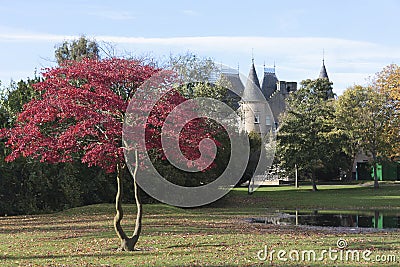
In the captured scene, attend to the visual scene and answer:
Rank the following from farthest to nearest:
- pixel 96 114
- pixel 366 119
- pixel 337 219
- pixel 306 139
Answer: pixel 366 119 < pixel 306 139 < pixel 337 219 < pixel 96 114

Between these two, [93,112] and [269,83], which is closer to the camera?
[93,112]

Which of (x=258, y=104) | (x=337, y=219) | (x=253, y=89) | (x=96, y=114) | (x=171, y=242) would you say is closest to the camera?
(x=96, y=114)

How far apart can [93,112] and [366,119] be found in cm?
3456

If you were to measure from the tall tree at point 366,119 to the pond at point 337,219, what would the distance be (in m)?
17.5

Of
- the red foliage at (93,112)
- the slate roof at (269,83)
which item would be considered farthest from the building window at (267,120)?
the red foliage at (93,112)

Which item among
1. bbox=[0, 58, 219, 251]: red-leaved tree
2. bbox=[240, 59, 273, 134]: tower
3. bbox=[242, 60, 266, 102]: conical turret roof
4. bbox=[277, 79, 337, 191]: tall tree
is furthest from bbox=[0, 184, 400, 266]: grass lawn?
bbox=[242, 60, 266, 102]: conical turret roof

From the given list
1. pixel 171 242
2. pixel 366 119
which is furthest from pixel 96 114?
pixel 366 119

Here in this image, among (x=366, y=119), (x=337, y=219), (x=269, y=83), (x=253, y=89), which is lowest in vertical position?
(x=337, y=219)

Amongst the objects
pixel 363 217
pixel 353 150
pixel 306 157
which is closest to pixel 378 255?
pixel 363 217

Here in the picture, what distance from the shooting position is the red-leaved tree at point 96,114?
1252cm

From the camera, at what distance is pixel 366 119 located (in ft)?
144

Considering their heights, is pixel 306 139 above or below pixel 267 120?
below

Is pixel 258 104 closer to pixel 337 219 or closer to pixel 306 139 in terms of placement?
pixel 306 139

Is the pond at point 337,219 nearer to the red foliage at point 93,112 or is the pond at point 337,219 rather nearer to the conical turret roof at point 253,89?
the red foliage at point 93,112
